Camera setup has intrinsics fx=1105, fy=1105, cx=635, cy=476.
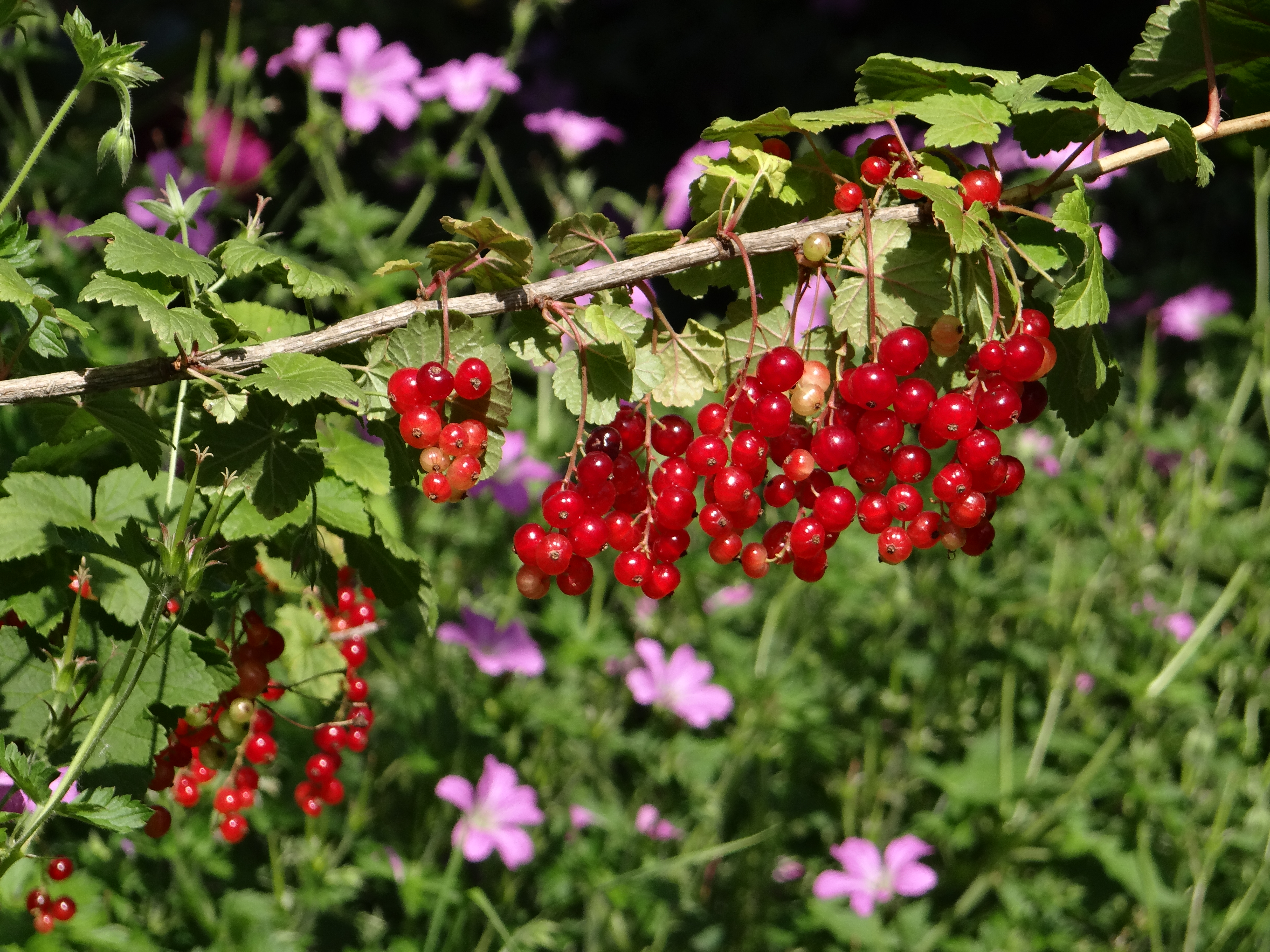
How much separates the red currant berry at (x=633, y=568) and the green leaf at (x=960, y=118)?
0.48 m

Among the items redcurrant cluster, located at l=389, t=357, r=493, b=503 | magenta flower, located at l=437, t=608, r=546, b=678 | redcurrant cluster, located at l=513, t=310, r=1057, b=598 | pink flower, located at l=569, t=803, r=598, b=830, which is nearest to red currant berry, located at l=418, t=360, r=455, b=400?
redcurrant cluster, located at l=389, t=357, r=493, b=503

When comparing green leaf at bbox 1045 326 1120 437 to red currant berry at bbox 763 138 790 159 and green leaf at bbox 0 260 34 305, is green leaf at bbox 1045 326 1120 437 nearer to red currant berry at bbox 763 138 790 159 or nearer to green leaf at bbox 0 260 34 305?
red currant berry at bbox 763 138 790 159

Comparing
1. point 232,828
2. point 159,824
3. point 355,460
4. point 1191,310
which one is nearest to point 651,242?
point 355,460

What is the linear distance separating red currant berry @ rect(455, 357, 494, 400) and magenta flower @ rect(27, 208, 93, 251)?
1.64 metres

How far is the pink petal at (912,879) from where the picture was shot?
2426 mm

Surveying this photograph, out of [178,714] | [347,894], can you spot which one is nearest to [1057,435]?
[347,894]

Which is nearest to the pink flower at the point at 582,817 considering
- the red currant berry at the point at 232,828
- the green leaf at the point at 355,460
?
the red currant berry at the point at 232,828

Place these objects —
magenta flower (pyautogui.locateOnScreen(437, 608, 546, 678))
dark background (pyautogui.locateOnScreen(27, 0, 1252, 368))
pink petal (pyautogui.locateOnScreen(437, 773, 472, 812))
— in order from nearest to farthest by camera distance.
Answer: pink petal (pyautogui.locateOnScreen(437, 773, 472, 812)) → magenta flower (pyautogui.locateOnScreen(437, 608, 546, 678)) → dark background (pyautogui.locateOnScreen(27, 0, 1252, 368))

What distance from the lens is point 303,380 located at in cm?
92

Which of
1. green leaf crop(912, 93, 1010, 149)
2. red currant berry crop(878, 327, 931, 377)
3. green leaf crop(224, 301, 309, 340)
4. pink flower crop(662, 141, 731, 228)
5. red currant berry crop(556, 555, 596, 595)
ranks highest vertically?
green leaf crop(912, 93, 1010, 149)

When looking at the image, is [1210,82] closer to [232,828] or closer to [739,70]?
[232,828]

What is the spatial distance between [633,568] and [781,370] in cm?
24

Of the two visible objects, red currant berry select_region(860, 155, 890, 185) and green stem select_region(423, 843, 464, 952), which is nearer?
red currant berry select_region(860, 155, 890, 185)

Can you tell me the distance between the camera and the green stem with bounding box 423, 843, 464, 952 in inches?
79.0
